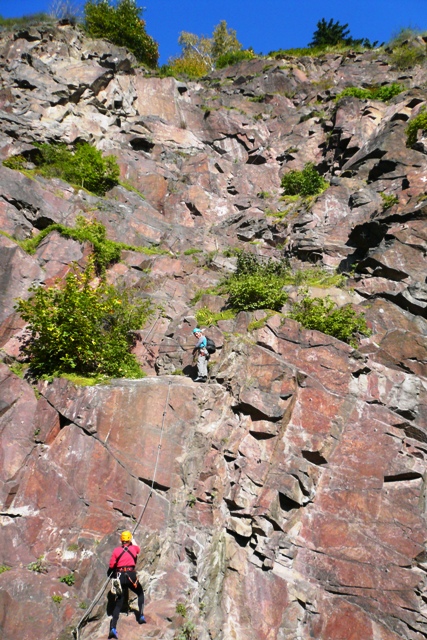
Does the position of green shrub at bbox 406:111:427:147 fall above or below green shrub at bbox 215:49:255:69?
below

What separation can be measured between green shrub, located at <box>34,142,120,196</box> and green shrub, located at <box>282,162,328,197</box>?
841 centimetres

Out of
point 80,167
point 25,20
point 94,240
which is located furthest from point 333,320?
point 25,20

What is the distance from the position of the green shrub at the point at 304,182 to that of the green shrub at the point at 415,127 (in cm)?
397

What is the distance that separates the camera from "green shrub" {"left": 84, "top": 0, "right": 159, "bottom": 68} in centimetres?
2873

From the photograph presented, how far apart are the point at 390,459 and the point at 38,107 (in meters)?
21.3

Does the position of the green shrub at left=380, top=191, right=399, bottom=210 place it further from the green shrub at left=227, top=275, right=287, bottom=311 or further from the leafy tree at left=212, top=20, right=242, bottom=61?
the leafy tree at left=212, top=20, right=242, bottom=61

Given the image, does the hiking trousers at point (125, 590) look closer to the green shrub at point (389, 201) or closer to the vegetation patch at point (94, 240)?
the vegetation patch at point (94, 240)

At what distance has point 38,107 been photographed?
21.6 metres

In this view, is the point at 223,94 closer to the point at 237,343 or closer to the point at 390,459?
the point at 237,343

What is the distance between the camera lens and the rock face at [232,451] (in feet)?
29.3

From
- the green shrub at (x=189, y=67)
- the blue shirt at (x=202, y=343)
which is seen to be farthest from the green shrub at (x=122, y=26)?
the blue shirt at (x=202, y=343)

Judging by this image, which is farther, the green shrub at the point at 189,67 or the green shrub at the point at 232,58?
the green shrub at the point at 232,58

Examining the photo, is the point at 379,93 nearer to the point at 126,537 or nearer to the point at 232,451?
the point at 232,451

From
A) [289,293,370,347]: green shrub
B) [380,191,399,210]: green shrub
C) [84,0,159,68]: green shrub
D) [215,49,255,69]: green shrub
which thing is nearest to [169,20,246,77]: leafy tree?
[215,49,255,69]: green shrub
